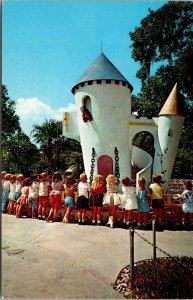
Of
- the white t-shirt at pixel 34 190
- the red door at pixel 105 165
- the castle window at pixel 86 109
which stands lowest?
the white t-shirt at pixel 34 190

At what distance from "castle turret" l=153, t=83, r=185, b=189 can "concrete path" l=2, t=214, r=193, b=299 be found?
4707 mm

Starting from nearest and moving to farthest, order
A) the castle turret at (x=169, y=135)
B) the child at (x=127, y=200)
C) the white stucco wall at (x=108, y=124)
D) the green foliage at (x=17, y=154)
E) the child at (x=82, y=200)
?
the child at (x=127, y=200) → the child at (x=82, y=200) → the green foliage at (x=17, y=154) → the white stucco wall at (x=108, y=124) → the castle turret at (x=169, y=135)

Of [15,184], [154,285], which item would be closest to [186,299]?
[154,285]

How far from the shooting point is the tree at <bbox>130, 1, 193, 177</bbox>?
8.78m

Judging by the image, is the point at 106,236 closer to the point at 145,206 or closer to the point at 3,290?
the point at 145,206

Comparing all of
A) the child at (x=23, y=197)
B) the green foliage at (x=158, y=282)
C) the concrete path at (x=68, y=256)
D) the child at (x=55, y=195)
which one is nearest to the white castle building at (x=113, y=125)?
the child at (x=23, y=197)

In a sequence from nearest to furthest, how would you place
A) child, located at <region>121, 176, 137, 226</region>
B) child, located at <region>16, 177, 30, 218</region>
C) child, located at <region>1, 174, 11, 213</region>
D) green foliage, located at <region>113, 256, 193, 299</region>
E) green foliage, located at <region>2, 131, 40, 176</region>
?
green foliage, located at <region>113, 256, 193, 299</region> → child, located at <region>121, 176, 137, 226</region> → child, located at <region>16, 177, 30, 218</region> → child, located at <region>1, 174, 11, 213</region> → green foliage, located at <region>2, 131, 40, 176</region>

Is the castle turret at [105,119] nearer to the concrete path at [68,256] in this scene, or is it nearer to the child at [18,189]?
the child at [18,189]

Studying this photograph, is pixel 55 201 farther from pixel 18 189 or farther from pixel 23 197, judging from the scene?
pixel 18 189

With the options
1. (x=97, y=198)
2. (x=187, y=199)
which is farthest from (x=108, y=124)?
(x=187, y=199)

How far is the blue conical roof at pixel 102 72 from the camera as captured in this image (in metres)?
10.5

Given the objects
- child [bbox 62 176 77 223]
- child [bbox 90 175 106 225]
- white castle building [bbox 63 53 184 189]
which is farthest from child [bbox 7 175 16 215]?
white castle building [bbox 63 53 184 189]

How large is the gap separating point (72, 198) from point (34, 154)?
19.7ft

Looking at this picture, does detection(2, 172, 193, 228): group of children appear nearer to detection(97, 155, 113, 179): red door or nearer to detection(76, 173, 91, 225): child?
detection(76, 173, 91, 225): child
